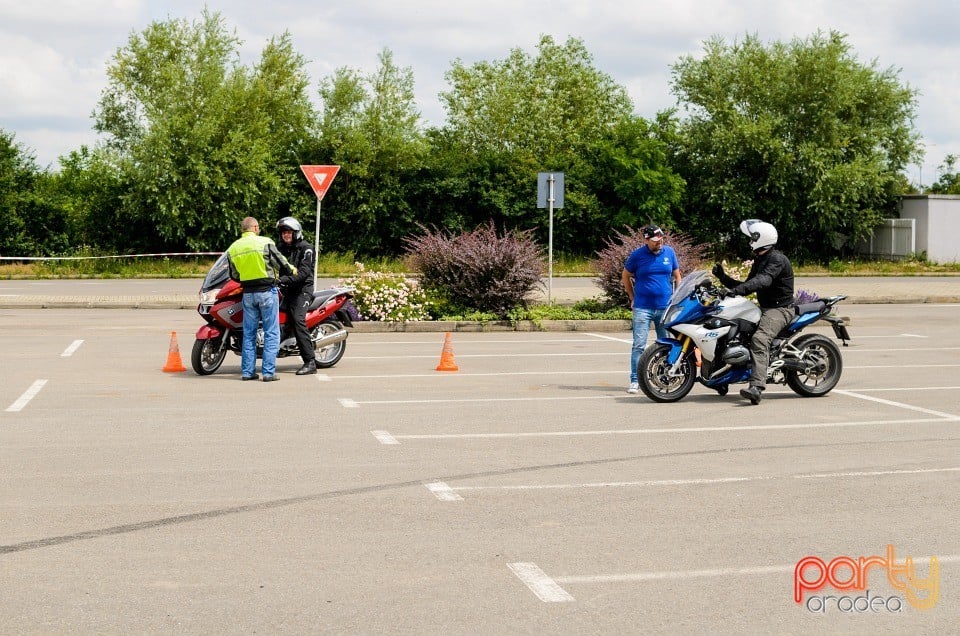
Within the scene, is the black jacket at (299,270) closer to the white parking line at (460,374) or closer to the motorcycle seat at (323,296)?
the motorcycle seat at (323,296)

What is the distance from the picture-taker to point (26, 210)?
42031 millimetres

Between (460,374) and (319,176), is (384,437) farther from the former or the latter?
(319,176)

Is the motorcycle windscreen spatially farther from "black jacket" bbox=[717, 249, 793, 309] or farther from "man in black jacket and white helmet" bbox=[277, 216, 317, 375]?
"black jacket" bbox=[717, 249, 793, 309]

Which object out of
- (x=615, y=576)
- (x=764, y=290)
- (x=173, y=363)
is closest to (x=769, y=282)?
Answer: (x=764, y=290)

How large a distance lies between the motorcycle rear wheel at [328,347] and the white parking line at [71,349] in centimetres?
368

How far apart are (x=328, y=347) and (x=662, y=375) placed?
16.2 ft

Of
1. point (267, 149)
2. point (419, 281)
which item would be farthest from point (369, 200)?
point (419, 281)

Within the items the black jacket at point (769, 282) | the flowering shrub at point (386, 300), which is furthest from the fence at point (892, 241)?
the black jacket at point (769, 282)

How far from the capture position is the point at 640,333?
12.8m

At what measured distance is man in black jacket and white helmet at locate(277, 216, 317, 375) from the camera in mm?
14219

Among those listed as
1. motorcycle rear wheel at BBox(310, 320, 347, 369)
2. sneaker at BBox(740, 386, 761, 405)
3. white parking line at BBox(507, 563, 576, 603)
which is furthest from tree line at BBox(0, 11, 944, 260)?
white parking line at BBox(507, 563, 576, 603)

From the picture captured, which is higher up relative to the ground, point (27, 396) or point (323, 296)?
point (323, 296)

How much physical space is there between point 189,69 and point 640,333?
34.9 metres

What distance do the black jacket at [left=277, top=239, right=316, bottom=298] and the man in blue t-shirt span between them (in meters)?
3.84
